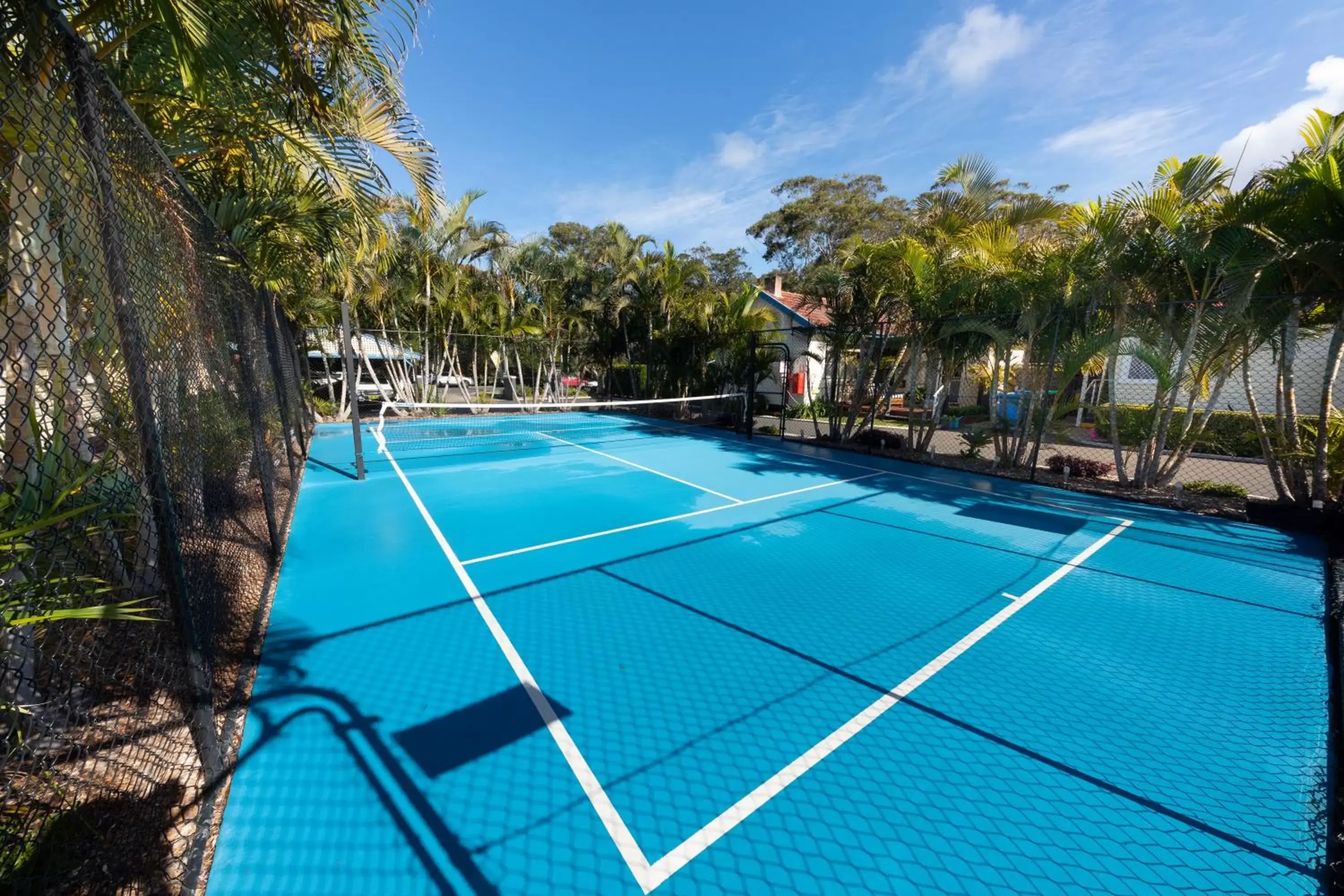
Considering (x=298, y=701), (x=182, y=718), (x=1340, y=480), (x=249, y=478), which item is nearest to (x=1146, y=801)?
(x=298, y=701)

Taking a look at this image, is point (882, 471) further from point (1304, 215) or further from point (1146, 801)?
point (1146, 801)

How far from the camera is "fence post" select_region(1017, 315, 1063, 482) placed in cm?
870

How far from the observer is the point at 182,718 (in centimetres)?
279

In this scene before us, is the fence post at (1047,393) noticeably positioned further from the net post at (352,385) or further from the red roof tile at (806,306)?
the net post at (352,385)

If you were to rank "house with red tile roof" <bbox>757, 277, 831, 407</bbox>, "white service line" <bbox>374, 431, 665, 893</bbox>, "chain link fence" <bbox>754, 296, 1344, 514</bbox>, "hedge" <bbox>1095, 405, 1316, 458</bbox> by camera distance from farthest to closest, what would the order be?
"house with red tile roof" <bbox>757, 277, 831, 407</bbox> → "hedge" <bbox>1095, 405, 1316, 458</bbox> → "chain link fence" <bbox>754, 296, 1344, 514</bbox> → "white service line" <bbox>374, 431, 665, 893</bbox>

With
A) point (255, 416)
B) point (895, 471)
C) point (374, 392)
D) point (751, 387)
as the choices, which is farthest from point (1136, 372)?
point (374, 392)

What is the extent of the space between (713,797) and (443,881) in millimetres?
1167

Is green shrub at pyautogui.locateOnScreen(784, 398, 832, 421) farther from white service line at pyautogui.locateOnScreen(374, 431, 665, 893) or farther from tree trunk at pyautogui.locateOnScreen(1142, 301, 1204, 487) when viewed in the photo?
white service line at pyautogui.locateOnScreen(374, 431, 665, 893)

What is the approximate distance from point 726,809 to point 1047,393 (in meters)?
9.62

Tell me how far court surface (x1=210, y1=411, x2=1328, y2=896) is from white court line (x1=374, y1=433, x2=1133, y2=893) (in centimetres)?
2

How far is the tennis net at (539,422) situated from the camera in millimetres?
12695

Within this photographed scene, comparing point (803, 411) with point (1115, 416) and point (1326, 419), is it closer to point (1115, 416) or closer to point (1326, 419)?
point (1115, 416)

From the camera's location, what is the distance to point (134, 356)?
2014mm

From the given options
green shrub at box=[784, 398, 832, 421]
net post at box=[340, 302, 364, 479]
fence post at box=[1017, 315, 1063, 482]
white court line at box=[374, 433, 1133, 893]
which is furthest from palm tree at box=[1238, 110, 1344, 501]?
green shrub at box=[784, 398, 832, 421]
